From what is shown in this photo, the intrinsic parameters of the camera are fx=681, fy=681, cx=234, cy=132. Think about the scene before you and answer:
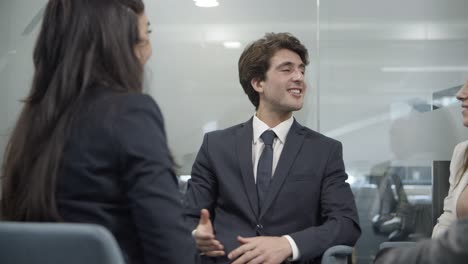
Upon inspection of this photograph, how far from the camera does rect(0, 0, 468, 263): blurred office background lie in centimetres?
389

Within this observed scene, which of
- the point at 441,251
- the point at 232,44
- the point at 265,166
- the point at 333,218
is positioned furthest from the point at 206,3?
the point at 441,251

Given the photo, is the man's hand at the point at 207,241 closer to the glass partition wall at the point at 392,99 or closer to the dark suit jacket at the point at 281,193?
the dark suit jacket at the point at 281,193

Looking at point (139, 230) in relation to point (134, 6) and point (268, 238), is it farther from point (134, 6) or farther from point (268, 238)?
point (268, 238)

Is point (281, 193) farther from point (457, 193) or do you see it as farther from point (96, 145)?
point (96, 145)

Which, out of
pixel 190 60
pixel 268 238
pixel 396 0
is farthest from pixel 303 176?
pixel 396 0

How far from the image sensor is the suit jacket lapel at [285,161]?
3.00m

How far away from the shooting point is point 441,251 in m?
0.84

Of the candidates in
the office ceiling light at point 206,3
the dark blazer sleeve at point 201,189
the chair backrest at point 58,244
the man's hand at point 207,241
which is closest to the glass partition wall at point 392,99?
the office ceiling light at point 206,3

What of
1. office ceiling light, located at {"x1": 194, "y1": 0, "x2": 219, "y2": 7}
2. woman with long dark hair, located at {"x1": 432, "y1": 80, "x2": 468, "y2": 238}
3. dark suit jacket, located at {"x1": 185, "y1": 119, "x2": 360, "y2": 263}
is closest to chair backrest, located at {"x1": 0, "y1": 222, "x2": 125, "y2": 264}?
dark suit jacket, located at {"x1": 185, "y1": 119, "x2": 360, "y2": 263}

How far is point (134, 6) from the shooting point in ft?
6.23

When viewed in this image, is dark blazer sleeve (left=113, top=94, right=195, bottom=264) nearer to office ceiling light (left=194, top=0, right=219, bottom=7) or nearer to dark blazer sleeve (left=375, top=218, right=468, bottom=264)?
dark blazer sleeve (left=375, top=218, right=468, bottom=264)

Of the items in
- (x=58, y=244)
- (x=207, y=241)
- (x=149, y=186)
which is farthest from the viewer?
(x=207, y=241)

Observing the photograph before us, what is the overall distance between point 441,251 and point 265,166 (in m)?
2.27

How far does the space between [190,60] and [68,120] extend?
2.30 m
